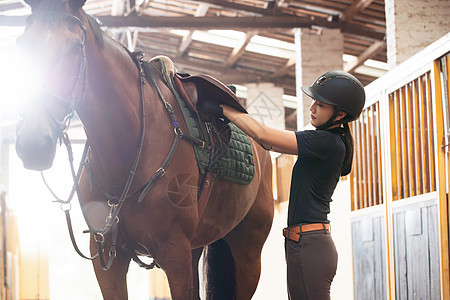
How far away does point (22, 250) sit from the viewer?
31.0ft

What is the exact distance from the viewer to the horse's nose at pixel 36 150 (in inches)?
75.9

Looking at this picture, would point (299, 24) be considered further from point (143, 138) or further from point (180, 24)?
point (143, 138)

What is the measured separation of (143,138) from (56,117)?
46 cm

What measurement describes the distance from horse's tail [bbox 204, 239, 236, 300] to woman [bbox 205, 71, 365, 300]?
1001mm

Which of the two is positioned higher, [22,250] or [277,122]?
[277,122]

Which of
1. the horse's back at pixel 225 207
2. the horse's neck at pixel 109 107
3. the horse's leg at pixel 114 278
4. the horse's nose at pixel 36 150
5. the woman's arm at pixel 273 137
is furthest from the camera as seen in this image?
the horse's back at pixel 225 207

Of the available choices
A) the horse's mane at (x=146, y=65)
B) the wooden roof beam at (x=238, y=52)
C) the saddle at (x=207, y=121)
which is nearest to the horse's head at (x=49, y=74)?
the horse's mane at (x=146, y=65)

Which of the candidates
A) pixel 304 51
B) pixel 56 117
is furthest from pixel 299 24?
pixel 56 117

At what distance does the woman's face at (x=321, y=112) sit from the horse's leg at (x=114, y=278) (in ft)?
3.02

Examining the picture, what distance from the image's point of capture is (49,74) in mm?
2033

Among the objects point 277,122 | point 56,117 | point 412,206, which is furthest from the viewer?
point 277,122

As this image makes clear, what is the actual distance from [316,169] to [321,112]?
0.70 ft

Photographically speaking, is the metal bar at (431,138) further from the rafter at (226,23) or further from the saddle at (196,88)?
the rafter at (226,23)

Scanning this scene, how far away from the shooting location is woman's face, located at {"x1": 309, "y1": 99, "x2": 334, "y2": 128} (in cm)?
232
